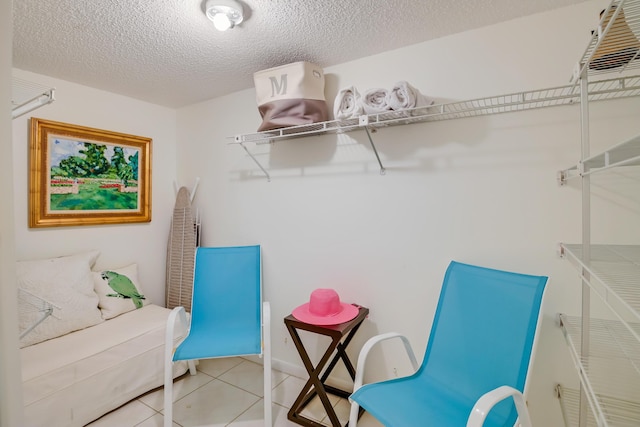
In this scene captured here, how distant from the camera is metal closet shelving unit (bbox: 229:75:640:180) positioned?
1.30 metres

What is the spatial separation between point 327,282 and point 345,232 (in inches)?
15.7

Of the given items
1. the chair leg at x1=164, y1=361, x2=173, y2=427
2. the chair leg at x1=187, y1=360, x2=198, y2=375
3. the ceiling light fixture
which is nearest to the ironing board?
the chair leg at x1=187, y1=360, x2=198, y2=375

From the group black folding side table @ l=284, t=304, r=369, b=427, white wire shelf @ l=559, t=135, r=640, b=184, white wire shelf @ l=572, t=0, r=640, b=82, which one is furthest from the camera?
black folding side table @ l=284, t=304, r=369, b=427

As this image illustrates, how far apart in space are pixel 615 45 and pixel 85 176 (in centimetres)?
331

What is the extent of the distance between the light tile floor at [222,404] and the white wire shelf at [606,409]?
38.7 inches

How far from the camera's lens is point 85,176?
7.88 ft

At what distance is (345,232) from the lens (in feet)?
6.71

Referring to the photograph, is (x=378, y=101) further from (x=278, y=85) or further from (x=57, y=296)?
(x=57, y=296)

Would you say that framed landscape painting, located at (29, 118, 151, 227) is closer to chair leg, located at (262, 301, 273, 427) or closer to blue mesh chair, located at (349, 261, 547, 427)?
chair leg, located at (262, 301, 273, 427)

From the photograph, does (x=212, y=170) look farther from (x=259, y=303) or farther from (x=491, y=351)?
(x=491, y=351)

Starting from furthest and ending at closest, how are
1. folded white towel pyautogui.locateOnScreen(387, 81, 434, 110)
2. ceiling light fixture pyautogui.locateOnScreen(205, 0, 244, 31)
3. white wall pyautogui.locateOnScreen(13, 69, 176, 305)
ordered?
white wall pyautogui.locateOnScreen(13, 69, 176, 305), folded white towel pyautogui.locateOnScreen(387, 81, 434, 110), ceiling light fixture pyautogui.locateOnScreen(205, 0, 244, 31)

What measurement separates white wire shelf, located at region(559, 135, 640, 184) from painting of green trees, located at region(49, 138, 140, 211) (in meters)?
3.15

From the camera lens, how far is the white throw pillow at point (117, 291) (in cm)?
227

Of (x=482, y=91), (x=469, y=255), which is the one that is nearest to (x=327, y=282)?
(x=469, y=255)
